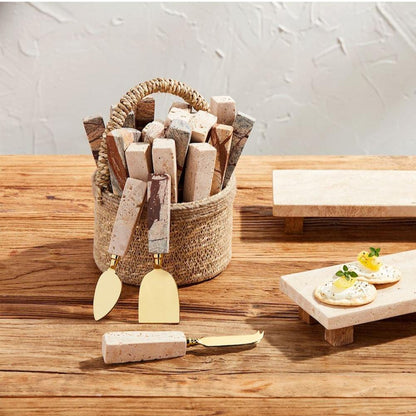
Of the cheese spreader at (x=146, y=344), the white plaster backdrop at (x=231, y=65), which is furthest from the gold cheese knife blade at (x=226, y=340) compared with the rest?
the white plaster backdrop at (x=231, y=65)

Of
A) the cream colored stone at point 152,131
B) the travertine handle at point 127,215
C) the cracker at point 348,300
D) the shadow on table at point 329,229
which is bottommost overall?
the shadow on table at point 329,229

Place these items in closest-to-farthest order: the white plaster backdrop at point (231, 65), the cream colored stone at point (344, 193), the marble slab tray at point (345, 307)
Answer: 1. the marble slab tray at point (345, 307)
2. the cream colored stone at point (344, 193)
3. the white plaster backdrop at point (231, 65)

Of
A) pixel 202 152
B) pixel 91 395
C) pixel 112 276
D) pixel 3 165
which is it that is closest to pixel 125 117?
pixel 202 152

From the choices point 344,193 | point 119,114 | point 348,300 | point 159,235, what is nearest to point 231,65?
point 344,193

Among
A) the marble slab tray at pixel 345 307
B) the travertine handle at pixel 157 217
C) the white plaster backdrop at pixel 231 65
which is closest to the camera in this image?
the marble slab tray at pixel 345 307

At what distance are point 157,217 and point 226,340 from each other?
0.22 m

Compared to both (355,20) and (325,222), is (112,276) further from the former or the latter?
(355,20)

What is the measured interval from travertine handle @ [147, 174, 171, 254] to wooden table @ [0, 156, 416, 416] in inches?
4.5

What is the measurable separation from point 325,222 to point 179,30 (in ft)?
4.72

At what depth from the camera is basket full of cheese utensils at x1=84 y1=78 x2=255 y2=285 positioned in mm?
1096

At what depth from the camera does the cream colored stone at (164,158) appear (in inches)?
42.5

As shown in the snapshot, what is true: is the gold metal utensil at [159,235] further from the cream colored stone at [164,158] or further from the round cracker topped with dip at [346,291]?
the round cracker topped with dip at [346,291]

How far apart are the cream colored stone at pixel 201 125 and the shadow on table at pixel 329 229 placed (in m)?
0.29

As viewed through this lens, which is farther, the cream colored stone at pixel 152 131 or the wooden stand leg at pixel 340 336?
the cream colored stone at pixel 152 131
